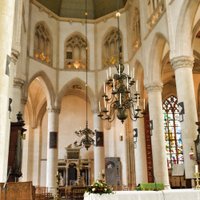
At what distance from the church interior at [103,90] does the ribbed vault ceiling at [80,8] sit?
8cm

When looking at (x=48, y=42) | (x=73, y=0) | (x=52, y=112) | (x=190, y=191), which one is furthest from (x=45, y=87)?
(x=190, y=191)

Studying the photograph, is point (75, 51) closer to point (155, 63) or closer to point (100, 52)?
point (100, 52)

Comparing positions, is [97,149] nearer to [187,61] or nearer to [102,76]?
[102,76]

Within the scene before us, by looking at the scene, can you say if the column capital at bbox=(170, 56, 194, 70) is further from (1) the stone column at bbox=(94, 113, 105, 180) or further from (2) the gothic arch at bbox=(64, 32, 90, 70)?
(2) the gothic arch at bbox=(64, 32, 90, 70)

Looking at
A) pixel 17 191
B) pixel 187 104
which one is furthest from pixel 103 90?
pixel 17 191

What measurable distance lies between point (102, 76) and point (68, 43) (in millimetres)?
3791

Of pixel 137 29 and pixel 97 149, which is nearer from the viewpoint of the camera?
pixel 137 29

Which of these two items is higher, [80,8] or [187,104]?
[80,8]

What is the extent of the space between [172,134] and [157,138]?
9.94m

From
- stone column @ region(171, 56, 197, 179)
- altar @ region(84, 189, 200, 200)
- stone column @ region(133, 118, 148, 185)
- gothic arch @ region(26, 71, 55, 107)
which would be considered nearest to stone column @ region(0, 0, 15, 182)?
altar @ region(84, 189, 200, 200)

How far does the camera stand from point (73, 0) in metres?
22.5

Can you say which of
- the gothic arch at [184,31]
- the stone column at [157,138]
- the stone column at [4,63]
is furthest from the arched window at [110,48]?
the stone column at [4,63]

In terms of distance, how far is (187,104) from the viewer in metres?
11.6

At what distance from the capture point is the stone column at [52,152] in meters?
19.2
